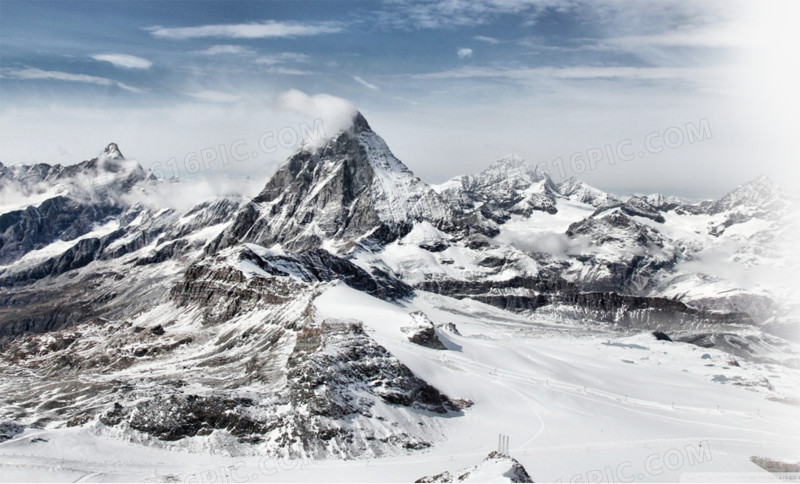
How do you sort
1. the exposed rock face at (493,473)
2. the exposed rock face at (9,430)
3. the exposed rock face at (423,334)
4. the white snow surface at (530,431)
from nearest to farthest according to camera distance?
1. the exposed rock face at (493,473)
2. the white snow surface at (530,431)
3. the exposed rock face at (9,430)
4. the exposed rock face at (423,334)

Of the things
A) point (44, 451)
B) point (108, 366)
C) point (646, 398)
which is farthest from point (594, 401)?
point (108, 366)

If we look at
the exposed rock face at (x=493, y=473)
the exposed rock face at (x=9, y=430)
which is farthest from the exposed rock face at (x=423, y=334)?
the exposed rock face at (x=493, y=473)

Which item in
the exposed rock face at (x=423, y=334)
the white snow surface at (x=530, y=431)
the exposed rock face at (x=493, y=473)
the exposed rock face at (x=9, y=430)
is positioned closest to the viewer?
the exposed rock face at (x=493, y=473)

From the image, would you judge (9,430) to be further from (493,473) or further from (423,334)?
(423,334)

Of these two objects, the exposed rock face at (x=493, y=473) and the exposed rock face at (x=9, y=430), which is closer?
the exposed rock face at (x=493, y=473)

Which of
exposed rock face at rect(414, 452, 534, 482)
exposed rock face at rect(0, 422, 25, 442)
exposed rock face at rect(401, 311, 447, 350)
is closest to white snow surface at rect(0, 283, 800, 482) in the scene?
exposed rock face at rect(414, 452, 534, 482)

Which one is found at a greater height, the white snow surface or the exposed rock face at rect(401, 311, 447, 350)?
the exposed rock face at rect(401, 311, 447, 350)

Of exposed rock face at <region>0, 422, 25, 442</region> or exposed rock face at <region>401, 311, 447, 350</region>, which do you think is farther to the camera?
exposed rock face at <region>401, 311, 447, 350</region>

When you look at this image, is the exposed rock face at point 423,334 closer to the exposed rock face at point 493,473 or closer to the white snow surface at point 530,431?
the white snow surface at point 530,431

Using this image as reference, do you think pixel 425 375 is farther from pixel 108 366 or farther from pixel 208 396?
pixel 108 366

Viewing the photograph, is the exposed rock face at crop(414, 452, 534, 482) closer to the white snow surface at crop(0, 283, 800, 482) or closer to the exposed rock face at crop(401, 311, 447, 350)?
the white snow surface at crop(0, 283, 800, 482)

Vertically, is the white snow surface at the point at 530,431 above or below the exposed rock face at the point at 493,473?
below
